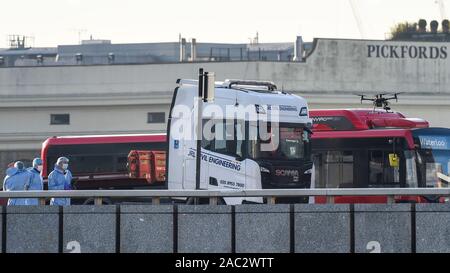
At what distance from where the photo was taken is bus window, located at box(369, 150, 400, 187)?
1352 inches

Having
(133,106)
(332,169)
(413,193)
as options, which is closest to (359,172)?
(332,169)

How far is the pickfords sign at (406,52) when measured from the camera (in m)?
60.4

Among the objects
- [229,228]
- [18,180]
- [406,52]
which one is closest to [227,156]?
[18,180]

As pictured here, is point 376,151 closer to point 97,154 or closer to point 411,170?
point 411,170

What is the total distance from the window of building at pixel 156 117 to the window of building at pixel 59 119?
11.8 feet

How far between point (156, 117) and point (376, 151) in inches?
1020

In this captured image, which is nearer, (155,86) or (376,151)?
(376,151)

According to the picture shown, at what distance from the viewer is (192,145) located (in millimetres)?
30484

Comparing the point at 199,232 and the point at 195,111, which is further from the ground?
the point at 195,111

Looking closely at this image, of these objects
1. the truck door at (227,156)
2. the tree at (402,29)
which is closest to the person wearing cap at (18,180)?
the truck door at (227,156)

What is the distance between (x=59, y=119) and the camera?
60.1 meters

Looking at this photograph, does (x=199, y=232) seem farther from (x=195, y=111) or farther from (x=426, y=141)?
(x=426, y=141)

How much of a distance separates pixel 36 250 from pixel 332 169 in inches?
708

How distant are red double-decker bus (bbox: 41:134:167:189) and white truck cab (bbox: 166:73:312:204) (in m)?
4.73
